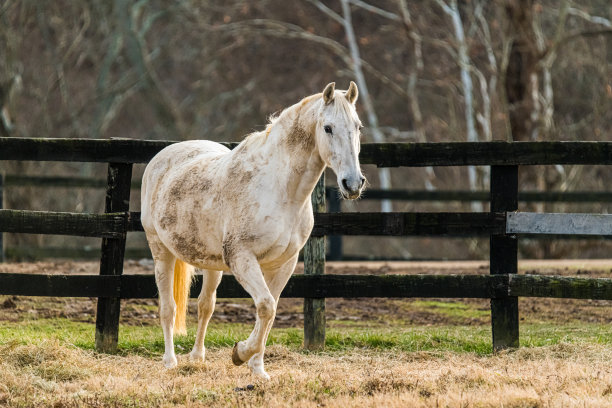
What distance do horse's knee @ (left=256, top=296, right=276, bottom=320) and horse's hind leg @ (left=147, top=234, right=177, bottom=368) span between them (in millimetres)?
1191

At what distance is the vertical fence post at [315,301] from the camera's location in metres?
7.42

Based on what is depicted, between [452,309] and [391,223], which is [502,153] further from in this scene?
[452,309]

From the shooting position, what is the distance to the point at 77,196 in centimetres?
2191

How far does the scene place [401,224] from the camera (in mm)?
7367

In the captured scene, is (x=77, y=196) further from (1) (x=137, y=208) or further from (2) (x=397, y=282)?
(2) (x=397, y=282)

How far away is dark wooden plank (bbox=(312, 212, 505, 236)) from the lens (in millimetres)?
7336

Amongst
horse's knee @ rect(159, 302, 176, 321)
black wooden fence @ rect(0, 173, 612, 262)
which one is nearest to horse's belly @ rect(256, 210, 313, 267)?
horse's knee @ rect(159, 302, 176, 321)

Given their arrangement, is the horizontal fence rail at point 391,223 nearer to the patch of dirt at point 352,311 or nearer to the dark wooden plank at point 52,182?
the patch of dirt at point 352,311

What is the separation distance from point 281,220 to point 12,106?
13.9m

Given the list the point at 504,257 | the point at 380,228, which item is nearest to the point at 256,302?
the point at 380,228

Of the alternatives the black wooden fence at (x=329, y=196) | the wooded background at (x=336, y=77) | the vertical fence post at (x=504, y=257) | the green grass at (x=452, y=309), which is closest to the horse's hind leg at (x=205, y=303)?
the vertical fence post at (x=504, y=257)

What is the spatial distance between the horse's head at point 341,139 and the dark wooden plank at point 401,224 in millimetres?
1523

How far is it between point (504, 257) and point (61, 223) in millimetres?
3464

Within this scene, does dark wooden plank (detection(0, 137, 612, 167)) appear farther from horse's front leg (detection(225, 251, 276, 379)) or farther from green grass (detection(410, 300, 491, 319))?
green grass (detection(410, 300, 491, 319))
